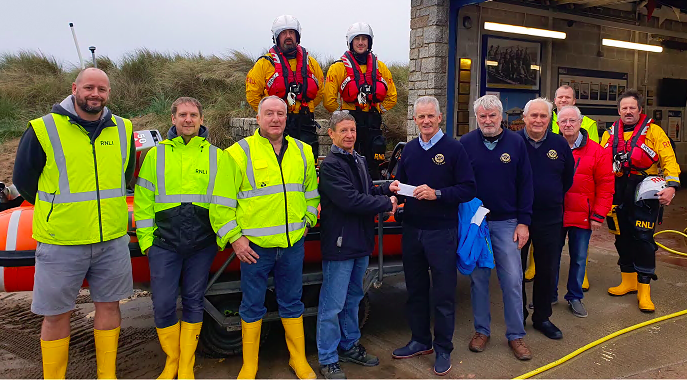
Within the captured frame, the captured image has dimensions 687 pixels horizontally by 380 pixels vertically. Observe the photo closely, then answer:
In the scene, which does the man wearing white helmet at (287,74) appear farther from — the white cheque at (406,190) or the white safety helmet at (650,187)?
the white safety helmet at (650,187)

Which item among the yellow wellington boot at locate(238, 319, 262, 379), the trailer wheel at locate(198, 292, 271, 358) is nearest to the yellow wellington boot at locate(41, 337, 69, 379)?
the trailer wheel at locate(198, 292, 271, 358)

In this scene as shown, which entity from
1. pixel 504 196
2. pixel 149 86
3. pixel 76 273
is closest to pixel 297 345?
pixel 76 273

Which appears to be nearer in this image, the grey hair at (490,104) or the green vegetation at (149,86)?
the grey hair at (490,104)

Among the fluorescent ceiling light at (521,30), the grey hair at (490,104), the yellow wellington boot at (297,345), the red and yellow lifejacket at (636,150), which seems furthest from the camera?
the fluorescent ceiling light at (521,30)

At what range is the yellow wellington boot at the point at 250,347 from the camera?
10.9 ft

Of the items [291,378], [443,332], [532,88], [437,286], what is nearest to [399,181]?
[437,286]

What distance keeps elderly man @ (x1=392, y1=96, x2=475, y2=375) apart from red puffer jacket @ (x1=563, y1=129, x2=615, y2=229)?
59.3 inches

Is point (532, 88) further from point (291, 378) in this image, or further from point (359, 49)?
point (291, 378)

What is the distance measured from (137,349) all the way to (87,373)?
17.5 inches

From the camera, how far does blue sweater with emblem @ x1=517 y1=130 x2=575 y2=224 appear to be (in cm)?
390

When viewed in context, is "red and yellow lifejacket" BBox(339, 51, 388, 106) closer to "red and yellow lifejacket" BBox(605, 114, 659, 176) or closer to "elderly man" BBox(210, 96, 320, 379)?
"elderly man" BBox(210, 96, 320, 379)

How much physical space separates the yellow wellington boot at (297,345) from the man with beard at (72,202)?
1086 mm

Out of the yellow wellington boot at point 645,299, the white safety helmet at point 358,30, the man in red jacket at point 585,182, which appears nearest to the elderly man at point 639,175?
the yellow wellington boot at point 645,299

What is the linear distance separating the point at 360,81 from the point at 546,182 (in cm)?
211
